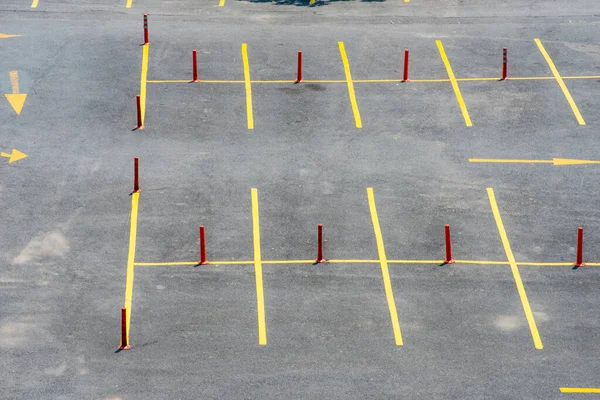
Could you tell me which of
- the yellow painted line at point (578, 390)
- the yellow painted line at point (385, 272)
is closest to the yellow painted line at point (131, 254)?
the yellow painted line at point (385, 272)

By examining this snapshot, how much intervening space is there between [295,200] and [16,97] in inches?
370

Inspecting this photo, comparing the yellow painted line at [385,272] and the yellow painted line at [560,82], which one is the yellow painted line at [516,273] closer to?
the yellow painted line at [385,272]

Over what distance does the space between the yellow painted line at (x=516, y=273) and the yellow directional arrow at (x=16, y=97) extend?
13316 mm

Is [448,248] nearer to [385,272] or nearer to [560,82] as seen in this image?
[385,272]

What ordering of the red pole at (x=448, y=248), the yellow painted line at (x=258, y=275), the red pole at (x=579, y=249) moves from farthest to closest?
→ the red pole at (x=579, y=249) → the red pole at (x=448, y=248) → the yellow painted line at (x=258, y=275)

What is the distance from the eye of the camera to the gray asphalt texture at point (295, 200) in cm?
2998

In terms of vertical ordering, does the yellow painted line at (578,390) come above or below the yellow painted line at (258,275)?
below

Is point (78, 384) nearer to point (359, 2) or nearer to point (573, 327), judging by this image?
point (573, 327)

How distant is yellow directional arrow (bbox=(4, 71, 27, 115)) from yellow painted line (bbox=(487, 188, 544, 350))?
13.3 m

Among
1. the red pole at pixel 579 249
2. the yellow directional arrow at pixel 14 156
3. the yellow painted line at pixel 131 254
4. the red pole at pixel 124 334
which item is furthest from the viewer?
the yellow directional arrow at pixel 14 156

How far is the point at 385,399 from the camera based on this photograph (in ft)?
94.6

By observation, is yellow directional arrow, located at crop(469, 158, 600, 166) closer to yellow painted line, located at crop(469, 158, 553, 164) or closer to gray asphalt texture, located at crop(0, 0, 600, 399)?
yellow painted line, located at crop(469, 158, 553, 164)

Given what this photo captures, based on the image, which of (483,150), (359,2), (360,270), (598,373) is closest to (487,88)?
(483,150)

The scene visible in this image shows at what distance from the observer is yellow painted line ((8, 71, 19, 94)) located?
4010 centimetres
